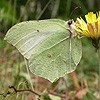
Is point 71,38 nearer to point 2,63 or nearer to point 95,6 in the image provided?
point 2,63

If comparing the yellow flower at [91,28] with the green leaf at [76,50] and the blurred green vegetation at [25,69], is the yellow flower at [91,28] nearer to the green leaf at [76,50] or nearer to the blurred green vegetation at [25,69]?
the green leaf at [76,50]

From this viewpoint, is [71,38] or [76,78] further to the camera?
[76,78]

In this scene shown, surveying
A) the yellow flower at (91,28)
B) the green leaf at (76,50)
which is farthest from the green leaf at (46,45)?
the yellow flower at (91,28)

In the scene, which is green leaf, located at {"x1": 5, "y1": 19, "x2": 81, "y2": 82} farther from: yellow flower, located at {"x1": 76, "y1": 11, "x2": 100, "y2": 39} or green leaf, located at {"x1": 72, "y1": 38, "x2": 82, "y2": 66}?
yellow flower, located at {"x1": 76, "y1": 11, "x2": 100, "y2": 39}

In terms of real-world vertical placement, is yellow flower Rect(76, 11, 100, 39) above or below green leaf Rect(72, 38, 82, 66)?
above

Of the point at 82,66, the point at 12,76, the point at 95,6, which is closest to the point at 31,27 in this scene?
the point at 12,76

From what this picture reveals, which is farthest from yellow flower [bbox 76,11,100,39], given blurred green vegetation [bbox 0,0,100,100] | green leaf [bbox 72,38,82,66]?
blurred green vegetation [bbox 0,0,100,100]

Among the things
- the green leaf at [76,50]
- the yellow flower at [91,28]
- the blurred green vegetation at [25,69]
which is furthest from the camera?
the blurred green vegetation at [25,69]

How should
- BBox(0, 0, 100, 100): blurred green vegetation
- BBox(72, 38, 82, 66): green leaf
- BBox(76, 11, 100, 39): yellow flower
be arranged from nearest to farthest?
BBox(76, 11, 100, 39): yellow flower, BBox(72, 38, 82, 66): green leaf, BBox(0, 0, 100, 100): blurred green vegetation
